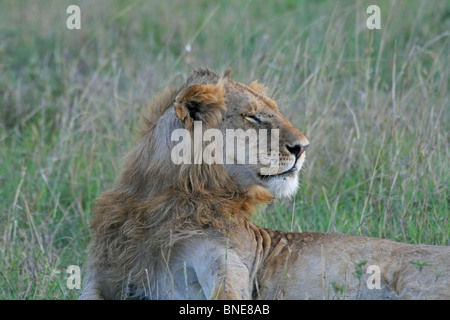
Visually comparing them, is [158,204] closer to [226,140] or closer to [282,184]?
[226,140]

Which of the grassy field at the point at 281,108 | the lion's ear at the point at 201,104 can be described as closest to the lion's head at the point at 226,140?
the lion's ear at the point at 201,104

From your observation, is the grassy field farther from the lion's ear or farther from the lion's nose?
the lion's ear

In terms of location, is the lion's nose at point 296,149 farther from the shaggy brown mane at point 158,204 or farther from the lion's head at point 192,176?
the shaggy brown mane at point 158,204

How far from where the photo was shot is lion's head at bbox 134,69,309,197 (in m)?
3.80

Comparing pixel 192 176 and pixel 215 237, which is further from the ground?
pixel 192 176

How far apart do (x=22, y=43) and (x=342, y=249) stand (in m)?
5.68

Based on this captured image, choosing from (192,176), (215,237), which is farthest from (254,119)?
(215,237)

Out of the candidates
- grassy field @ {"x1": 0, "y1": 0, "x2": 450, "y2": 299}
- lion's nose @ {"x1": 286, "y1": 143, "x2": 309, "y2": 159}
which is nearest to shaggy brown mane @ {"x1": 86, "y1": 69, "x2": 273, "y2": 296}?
lion's nose @ {"x1": 286, "y1": 143, "x2": 309, "y2": 159}

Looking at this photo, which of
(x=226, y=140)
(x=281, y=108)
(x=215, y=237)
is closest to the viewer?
(x=215, y=237)

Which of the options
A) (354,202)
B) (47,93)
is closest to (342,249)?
(354,202)

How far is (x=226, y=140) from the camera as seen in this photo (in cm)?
388

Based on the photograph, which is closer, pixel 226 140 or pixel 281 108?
pixel 226 140

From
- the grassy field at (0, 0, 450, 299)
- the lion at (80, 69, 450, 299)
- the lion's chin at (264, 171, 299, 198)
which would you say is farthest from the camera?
the grassy field at (0, 0, 450, 299)

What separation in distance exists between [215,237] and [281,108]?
2.45 metres
